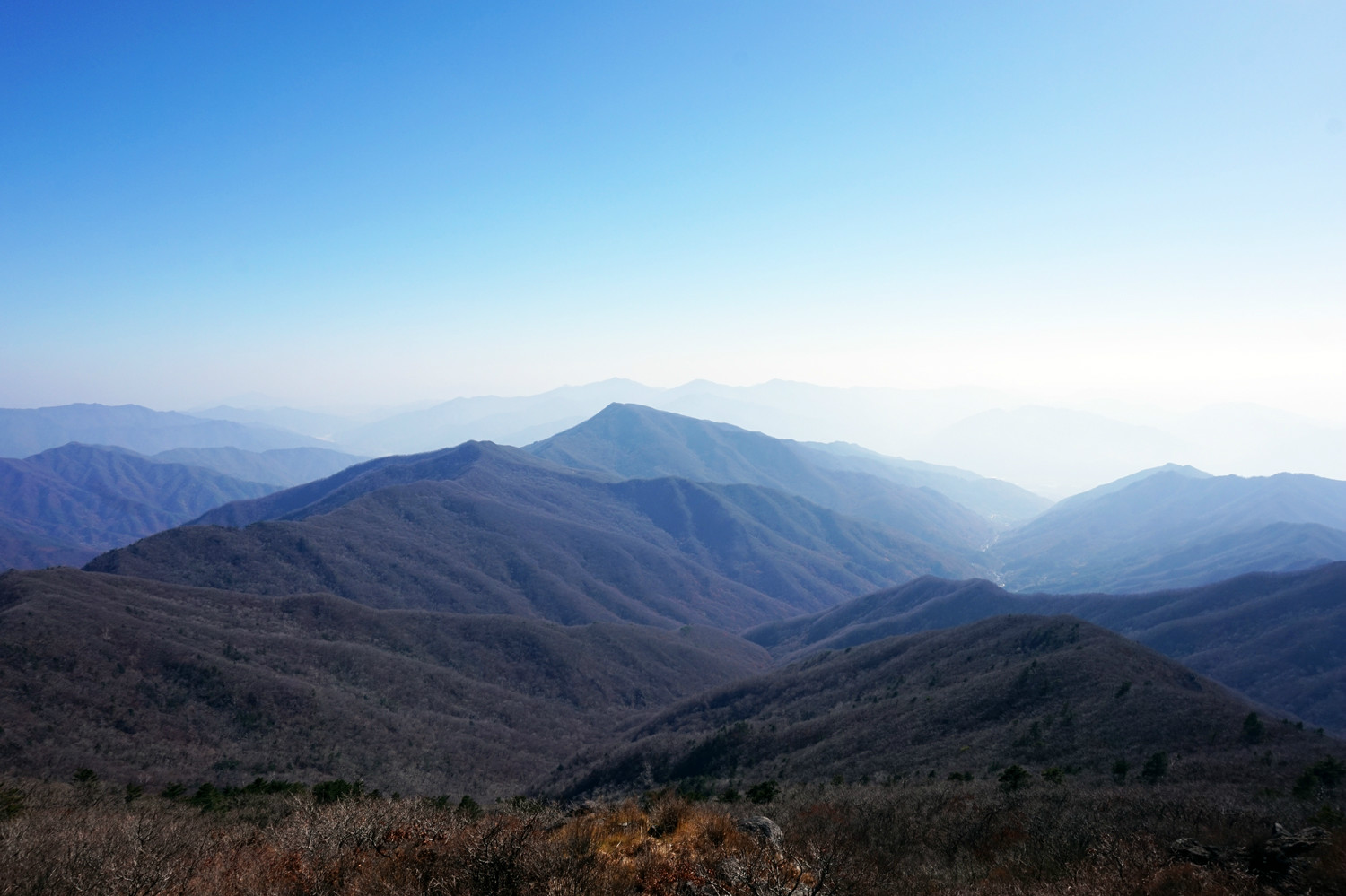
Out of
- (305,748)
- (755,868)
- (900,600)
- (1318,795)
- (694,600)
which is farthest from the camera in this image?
(694,600)

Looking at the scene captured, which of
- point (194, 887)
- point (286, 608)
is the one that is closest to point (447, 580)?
point (286, 608)

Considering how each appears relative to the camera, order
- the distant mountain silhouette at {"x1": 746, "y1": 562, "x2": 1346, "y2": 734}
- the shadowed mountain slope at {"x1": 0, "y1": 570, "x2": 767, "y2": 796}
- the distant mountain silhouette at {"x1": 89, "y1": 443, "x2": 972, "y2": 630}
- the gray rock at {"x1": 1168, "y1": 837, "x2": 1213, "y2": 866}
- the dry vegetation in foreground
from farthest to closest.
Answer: the distant mountain silhouette at {"x1": 89, "y1": 443, "x2": 972, "y2": 630} → the distant mountain silhouette at {"x1": 746, "y1": 562, "x2": 1346, "y2": 734} → the shadowed mountain slope at {"x1": 0, "y1": 570, "x2": 767, "y2": 796} → the gray rock at {"x1": 1168, "y1": 837, "x2": 1213, "y2": 866} → the dry vegetation in foreground

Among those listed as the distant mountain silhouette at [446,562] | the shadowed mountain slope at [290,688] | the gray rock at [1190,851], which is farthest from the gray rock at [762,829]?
the distant mountain silhouette at [446,562]

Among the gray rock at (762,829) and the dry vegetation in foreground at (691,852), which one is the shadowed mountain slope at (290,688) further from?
the gray rock at (762,829)

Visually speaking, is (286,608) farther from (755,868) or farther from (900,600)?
(900,600)

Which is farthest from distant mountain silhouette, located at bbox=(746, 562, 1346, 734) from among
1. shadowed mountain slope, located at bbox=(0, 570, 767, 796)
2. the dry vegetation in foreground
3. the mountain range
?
the dry vegetation in foreground

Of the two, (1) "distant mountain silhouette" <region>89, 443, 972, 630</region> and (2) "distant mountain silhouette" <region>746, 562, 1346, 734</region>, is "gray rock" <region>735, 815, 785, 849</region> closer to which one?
(2) "distant mountain silhouette" <region>746, 562, 1346, 734</region>
